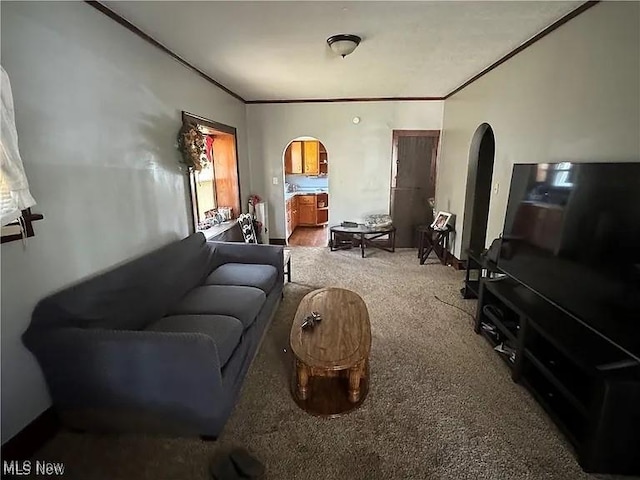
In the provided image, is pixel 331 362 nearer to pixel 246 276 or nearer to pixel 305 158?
pixel 246 276

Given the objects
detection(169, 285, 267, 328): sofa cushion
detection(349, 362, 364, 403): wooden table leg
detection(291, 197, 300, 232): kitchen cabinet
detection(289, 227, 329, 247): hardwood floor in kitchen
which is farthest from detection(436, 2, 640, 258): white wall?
detection(291, 197, 300, 232): kitchen cabinet

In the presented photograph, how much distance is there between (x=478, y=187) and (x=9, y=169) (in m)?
4.28

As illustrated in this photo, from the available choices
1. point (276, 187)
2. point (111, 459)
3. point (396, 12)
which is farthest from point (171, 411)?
point (276, 187)

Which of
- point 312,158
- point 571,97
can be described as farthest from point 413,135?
point 571,97

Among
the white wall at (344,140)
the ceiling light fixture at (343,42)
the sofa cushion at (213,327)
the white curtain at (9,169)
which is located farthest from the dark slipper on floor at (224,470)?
the white wall at (344,140)

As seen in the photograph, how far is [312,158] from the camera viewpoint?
7.71 meters

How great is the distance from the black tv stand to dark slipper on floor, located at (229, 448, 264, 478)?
1.57 meters

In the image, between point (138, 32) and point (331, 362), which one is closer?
point (331, 362)

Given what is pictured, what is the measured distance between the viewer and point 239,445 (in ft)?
5.84

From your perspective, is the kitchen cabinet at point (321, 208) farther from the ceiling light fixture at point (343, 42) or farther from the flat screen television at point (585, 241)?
the flat screen television at point (585, 241)

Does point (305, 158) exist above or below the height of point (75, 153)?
above

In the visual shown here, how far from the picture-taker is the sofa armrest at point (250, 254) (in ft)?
11.2

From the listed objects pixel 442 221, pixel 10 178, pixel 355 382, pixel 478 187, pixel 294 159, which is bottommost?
pixel 355 382

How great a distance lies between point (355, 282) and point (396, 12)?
9.24ft
